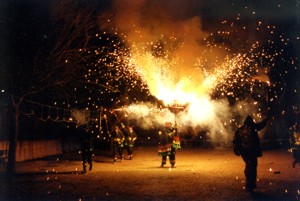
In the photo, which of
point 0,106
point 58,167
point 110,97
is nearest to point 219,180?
point 58,167

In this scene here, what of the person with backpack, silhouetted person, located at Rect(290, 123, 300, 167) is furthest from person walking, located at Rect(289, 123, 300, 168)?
the person with backpack

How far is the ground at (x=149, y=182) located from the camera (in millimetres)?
9523

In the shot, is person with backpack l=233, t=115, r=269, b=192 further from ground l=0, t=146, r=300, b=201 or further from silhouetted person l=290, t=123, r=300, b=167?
silhouetted person l=290, t=123, r=300, b=167

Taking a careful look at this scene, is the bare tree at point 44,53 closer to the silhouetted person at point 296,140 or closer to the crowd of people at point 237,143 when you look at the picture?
the crowd of people at point 237,143

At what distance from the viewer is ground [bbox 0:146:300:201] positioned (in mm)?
9523

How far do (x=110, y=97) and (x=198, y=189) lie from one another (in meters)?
14.9

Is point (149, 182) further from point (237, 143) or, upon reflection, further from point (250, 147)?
point (250, 147)

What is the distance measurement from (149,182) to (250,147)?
10.6 ft

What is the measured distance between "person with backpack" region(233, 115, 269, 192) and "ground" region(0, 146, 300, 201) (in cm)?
41

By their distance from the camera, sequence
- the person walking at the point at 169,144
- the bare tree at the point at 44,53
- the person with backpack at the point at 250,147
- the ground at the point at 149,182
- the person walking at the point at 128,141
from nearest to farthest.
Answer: the ground at the point at 149,182 < the person with backpack at the point at 250,147 < the bare tree at the point at 44,53 < the person walking at the point at 169,144 < the person walking at the point at 128,141

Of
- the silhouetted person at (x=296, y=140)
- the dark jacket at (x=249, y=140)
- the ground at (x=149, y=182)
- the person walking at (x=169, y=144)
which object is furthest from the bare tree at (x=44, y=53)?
the silhouetted person at (x=296, y=140)

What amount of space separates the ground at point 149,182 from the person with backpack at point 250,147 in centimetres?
41

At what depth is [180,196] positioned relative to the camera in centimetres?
938

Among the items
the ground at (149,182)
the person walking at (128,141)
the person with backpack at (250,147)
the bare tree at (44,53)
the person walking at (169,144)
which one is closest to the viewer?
the ground at (149,182)
